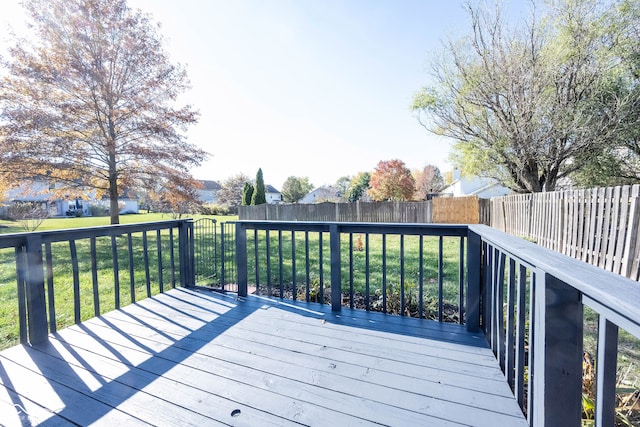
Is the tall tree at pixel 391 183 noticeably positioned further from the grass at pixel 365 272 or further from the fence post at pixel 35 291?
the fence post at pixel 35 291

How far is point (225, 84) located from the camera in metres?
8.41

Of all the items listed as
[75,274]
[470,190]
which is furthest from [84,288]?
[470,190]

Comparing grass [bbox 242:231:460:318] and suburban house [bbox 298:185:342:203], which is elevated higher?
suburban house [bbox 298:185:342:203]

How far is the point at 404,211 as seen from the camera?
1355 cm

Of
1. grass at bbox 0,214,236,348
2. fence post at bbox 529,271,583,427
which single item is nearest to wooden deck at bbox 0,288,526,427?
fence post at bbox 529,271,583,427

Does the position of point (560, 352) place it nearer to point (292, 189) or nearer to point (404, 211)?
point (404, 211)

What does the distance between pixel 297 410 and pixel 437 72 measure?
35.2ft

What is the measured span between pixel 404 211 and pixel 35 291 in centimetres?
1284

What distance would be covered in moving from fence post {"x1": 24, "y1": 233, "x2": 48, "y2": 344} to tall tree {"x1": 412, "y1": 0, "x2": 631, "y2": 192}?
1003cm

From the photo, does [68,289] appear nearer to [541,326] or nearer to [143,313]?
[143,313]

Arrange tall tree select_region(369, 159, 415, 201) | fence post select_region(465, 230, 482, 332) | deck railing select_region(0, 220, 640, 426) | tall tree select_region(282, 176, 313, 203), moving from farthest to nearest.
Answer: tall tree select_region(282, 176, 313, 203)
tall tree select_region(369, 159, 415, 201)
fence post select_region(465, 230, 482, 332)
deck railing select_region(0, 220, 640, 426)

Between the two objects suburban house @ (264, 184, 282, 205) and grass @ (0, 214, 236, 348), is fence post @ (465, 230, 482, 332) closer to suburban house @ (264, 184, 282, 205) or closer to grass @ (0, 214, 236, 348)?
grass @ (0, 214, 236, 348)

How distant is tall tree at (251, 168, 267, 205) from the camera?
73.3 ft

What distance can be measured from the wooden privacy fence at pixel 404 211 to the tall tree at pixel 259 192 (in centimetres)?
661
